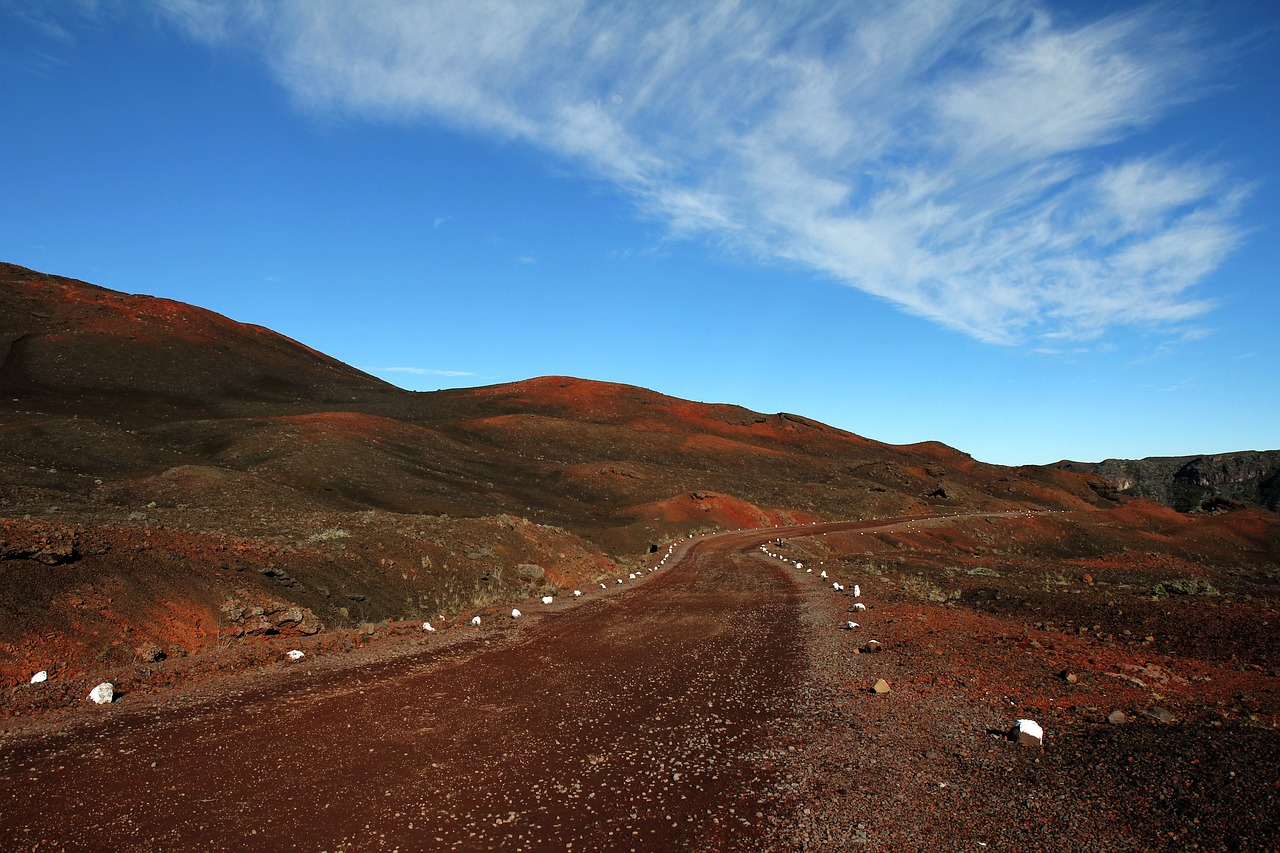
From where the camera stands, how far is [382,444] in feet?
174

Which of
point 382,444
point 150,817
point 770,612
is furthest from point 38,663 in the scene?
point 382,444

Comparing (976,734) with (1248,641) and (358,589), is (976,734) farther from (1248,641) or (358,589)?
(358,589)

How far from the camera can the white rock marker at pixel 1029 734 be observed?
22.2 feet

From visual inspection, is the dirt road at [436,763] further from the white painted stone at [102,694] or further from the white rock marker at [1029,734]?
the white rock marker at [1029,734]

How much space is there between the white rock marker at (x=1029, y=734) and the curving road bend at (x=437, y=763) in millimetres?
2510

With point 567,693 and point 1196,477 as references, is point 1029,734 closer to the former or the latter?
point 567,693

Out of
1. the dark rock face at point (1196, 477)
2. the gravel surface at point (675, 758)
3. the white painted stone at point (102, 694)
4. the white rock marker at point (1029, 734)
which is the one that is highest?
the dark rock face at point (1196, 477)

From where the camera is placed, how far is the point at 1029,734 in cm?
678

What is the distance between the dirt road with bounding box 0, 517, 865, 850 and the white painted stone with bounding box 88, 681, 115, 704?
2.17ft

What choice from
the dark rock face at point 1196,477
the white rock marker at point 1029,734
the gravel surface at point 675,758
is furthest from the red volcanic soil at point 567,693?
the dark rock face at point 1196,477

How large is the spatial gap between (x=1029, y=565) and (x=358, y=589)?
90.7ft

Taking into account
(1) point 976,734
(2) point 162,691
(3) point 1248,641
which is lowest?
(2) point 162,691

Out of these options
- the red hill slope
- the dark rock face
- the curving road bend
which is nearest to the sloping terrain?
the red hill slope

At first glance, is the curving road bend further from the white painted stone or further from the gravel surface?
the white painted stone
